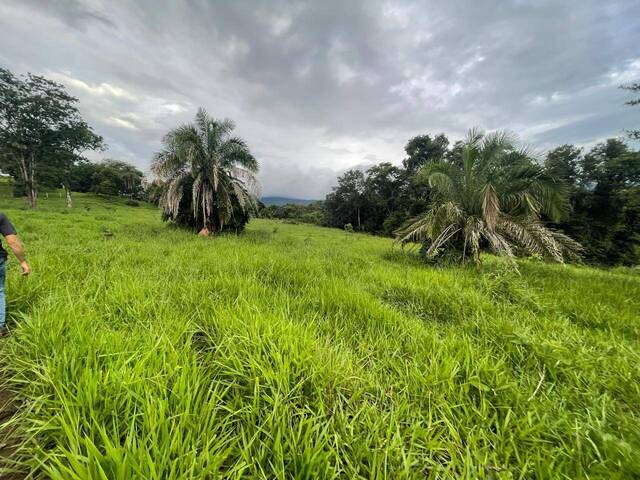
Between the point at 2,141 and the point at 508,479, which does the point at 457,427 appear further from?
the point at 2,141

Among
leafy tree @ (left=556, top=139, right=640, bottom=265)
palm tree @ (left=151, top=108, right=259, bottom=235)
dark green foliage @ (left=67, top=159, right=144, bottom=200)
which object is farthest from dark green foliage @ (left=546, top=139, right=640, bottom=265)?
dark green foliage @ (left=67, top=159, right=144, bottom=200)

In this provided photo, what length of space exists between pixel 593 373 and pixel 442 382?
53.2 inches

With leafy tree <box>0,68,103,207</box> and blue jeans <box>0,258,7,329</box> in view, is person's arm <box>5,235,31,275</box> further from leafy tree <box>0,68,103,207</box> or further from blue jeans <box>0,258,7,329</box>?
leafy tree <box>0,68,103,207</box>

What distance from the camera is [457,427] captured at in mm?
1517

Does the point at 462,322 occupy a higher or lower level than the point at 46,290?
lower

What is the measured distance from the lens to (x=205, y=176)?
11.1 m

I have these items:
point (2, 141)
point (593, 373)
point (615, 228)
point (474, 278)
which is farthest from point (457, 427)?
point (615, 228)

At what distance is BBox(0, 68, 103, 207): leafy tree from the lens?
18844 millimetres

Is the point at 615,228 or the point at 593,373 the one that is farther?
the point at 615,228

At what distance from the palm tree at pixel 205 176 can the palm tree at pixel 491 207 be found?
7.91 m

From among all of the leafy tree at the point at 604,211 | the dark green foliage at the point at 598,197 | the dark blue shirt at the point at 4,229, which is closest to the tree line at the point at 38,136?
the dark blue shirt at the point at 4,229

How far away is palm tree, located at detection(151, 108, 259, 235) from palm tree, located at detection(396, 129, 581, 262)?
7.91 meters

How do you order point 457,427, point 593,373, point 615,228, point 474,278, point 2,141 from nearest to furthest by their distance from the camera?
point 457,427 < point 593,373 < point 474,278 < point 2,141 < point 615,228

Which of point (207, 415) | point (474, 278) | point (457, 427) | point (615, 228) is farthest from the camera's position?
point (615, 228)
